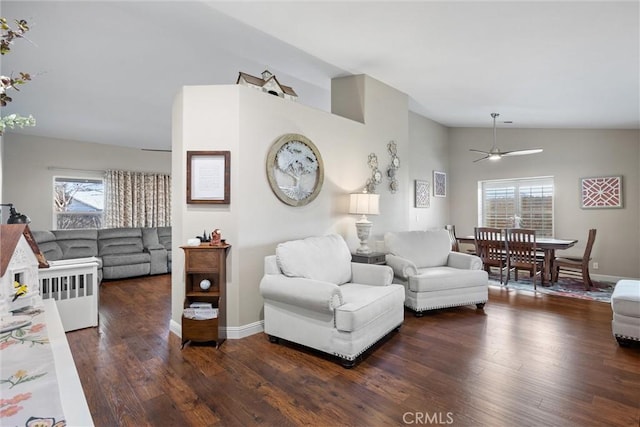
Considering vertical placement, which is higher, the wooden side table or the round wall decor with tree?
the round wall decor with tree

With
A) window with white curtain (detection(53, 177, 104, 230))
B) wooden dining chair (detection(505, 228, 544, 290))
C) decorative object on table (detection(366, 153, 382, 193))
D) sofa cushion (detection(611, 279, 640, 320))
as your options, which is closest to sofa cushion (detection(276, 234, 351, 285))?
decorative object on table (detection(366, 153, 382, 193))

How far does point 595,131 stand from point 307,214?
5.28 meters

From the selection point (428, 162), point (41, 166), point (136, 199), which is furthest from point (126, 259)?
point (428, 162)

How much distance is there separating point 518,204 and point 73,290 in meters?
7.11

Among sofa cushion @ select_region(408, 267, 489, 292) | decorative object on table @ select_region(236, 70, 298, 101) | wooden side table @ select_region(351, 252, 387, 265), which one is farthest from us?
wooden side table @ select_region(351, 252, 387, 265)

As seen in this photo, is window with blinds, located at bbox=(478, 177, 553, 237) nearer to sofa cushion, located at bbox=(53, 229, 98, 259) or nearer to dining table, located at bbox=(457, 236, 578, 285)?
dining table, located at bbox=(457, 236, 578, 285)

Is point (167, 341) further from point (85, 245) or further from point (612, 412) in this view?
point (85, 245)

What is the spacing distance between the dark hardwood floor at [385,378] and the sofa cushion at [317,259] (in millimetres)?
673

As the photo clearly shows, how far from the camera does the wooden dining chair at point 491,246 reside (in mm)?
4930

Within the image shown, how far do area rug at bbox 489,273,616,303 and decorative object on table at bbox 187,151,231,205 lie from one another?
171 inches

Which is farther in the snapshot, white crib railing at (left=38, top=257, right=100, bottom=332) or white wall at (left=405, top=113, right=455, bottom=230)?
white wall at (left=405, top=113, right=455, bottom=230)

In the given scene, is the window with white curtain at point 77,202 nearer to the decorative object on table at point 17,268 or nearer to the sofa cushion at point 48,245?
the sofa cushion at point 48,245

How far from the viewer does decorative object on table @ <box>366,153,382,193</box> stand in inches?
175

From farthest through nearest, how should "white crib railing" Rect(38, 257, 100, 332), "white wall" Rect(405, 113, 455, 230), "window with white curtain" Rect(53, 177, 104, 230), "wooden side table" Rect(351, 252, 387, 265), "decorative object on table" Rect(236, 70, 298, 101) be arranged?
1. "window with white curtain" Rect(53, 177, 104, 230)
2. "white wall" Rect(405, 113, 455, 230)
3. "wooden side table" Rect(351, 252, 387, 265)
4. "decorative object on table" Rect(236, 70, 298, 101)
5. "white crib railing" Rect(38, 257, 100, 332)
